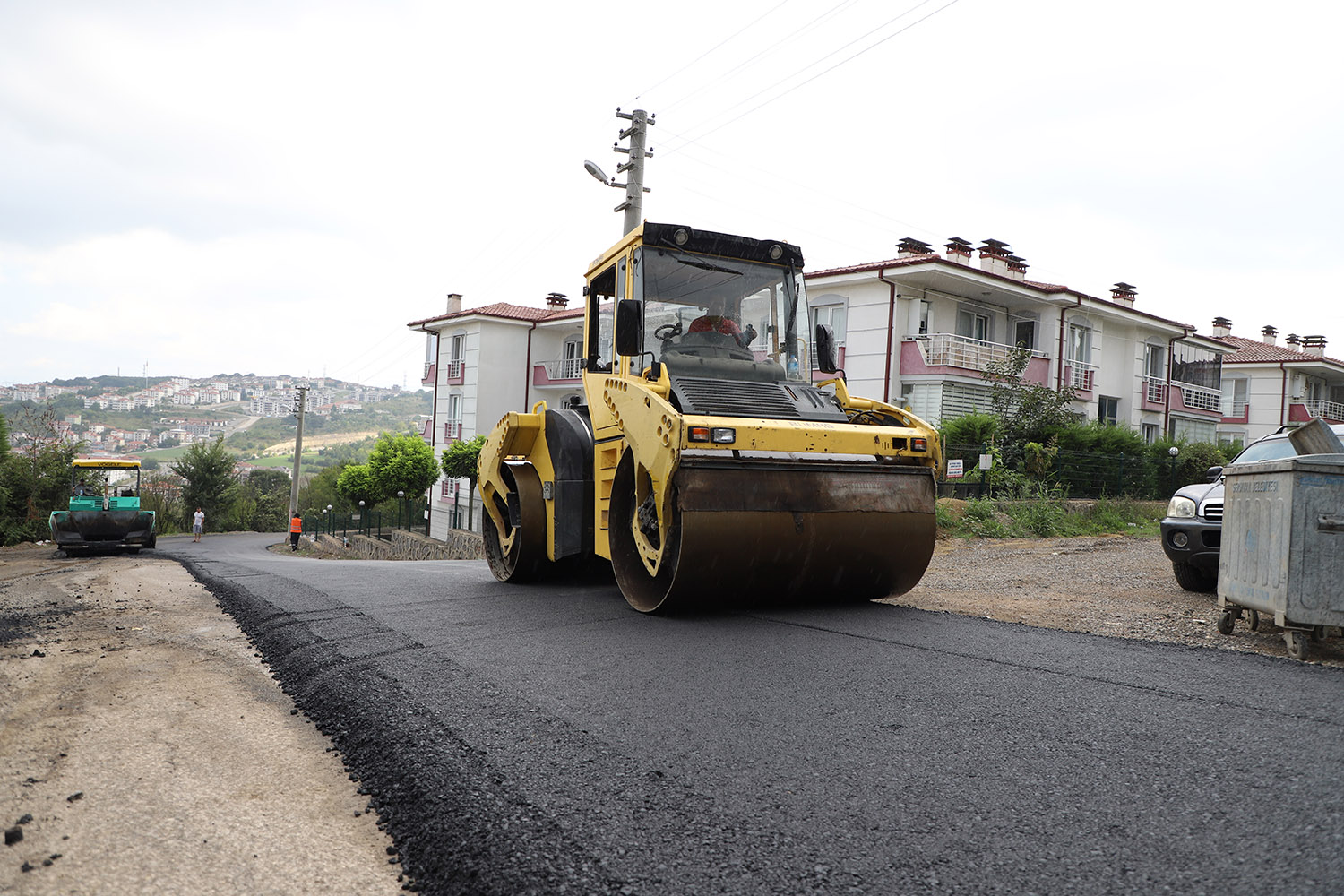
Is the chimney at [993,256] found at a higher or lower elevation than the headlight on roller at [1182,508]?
higher

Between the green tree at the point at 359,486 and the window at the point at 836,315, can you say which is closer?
the window at the point at 836,315

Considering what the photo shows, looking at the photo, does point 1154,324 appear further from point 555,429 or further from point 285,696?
point 285,696

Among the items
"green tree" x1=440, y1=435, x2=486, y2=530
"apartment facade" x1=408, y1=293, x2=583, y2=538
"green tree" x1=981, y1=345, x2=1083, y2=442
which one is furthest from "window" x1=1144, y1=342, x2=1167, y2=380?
"green tree" x1=440, y1=435, x2=486, y2=530

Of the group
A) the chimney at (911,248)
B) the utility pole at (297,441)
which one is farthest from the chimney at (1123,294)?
the utility pole at (297,441)

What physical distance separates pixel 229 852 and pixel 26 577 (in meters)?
12.3

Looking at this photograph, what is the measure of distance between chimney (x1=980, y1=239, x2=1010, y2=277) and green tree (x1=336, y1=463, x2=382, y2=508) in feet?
84.7

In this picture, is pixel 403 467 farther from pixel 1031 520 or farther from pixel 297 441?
pixel 1031 520

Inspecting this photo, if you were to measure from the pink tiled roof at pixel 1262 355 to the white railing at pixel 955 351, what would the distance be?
1950cm

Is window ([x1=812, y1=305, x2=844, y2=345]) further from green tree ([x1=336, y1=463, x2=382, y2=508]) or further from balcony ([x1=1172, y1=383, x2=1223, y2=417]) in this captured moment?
green tree ([x1=336, y1=463, x2=382, y2=508])

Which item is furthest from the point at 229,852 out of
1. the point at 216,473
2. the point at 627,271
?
the point at 216,473

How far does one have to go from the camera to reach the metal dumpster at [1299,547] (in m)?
4.89

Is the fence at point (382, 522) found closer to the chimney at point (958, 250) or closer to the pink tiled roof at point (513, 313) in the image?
the pink tiled roof at point (513, 313)

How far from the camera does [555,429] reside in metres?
7.58

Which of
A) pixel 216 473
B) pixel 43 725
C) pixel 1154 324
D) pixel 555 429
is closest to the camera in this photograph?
pixel 43 725
